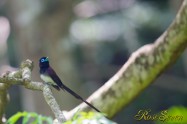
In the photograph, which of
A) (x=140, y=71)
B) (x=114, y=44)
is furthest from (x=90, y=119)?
(x=114, y=44)

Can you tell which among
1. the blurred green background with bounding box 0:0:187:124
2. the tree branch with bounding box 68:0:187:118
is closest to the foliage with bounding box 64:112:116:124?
the tree branch with bounding box 68:0:187:118

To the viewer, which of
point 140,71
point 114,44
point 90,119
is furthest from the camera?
point 114,44

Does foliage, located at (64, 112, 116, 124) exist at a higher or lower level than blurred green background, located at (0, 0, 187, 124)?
lower

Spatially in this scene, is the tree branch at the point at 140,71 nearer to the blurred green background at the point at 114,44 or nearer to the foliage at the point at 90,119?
the foliage at the point at 90,119

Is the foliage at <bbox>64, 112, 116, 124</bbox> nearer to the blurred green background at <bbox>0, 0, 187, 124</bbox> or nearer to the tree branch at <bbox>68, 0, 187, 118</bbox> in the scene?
the tree branch at <bbox>68, 0, 187, 118</bbox>

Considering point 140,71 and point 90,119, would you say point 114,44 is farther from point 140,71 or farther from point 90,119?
point 90,119

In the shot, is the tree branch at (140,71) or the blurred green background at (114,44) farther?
the blurred green background at (114,44)

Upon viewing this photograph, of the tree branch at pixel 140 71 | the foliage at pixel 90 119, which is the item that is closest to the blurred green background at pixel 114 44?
the tree branch at pixel 140 71

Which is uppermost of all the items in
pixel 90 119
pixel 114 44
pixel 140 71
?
pixel 114 44
